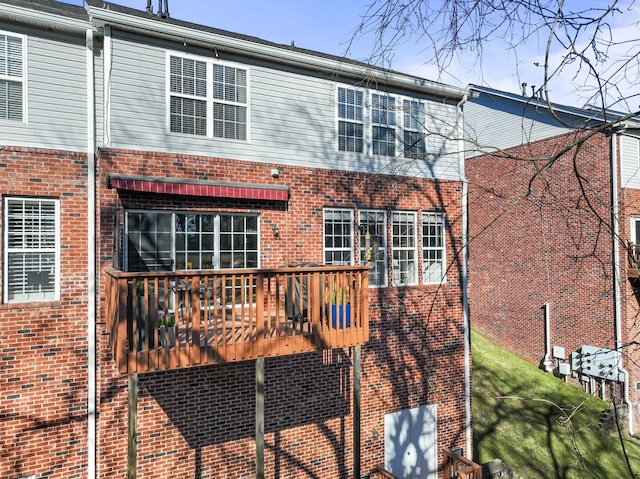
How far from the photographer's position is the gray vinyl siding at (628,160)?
485 inches

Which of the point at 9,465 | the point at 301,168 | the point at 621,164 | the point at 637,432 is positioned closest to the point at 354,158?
the point at 301,168

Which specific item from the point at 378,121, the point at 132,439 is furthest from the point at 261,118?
the point at 132,439

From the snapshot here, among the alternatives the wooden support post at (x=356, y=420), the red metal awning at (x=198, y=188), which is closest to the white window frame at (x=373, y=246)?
the red metal awning at (x=198, y=188)

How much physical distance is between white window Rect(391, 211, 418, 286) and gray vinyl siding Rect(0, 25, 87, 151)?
6.14 metres

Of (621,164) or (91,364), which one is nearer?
(91,364)

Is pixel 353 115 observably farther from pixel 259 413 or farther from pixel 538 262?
pixel 538 262

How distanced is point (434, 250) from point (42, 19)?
836 centimetres

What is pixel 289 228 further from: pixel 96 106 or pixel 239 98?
pixel 96 106

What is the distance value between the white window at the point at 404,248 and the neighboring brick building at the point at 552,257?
10.8 feet

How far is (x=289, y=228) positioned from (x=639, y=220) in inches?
468

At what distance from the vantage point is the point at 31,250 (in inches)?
242

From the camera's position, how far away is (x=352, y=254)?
841cm

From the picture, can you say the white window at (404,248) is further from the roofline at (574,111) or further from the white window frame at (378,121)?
the roofline at (574,111)

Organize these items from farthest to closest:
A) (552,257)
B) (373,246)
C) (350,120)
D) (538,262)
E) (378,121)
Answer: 1. (538,262)
2. (552,257)
3. (378,121)
4. (373,246)
5. (350,120)
